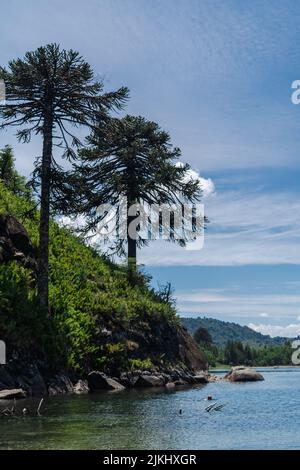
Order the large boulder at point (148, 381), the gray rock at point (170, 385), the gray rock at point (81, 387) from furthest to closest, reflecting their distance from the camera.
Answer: the gray rock at point (170, 385)
the large boulder at point (148, 381)
the gray rock at point (81, 387)

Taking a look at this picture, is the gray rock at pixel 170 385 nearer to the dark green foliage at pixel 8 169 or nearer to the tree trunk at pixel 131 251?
the tree trunk at pixel 131 251

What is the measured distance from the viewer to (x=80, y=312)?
27453 millimetres

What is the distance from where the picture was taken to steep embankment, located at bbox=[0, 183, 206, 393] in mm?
22172

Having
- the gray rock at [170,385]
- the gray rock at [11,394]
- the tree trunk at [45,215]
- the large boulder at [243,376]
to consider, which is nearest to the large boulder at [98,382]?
the tree trunk at [45,215]

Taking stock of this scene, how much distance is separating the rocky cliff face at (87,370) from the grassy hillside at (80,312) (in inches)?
4.0

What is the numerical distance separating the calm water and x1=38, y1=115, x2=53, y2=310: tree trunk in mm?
5759

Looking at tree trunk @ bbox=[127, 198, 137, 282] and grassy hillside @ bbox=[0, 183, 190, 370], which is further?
tree trunk @ bbox=[127, 198, 137, 282]

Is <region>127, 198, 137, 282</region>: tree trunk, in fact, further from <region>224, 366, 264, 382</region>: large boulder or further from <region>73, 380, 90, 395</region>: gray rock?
Result: <region>73, 380, 90, 395</region>: gray rock

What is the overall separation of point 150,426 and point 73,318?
12785 millimetres

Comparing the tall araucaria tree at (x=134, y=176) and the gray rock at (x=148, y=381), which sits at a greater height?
the tall araucaria tree at (x=134, y=176)

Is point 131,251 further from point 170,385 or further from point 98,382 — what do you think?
point 98,382

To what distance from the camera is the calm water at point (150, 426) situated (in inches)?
453

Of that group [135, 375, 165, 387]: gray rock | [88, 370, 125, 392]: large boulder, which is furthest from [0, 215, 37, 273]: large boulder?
[135, 375, 165, 387]: gray rock

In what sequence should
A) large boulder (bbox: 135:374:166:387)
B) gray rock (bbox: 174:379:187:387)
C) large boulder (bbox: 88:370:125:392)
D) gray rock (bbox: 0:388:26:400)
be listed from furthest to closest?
1. gray rock (bbox: 174:379:187:387)
2. large boulder (bbox: 135:374:166:387)
3. large boulder (bbox: 88:370:125:392)
4. gray rock (bbox: 0:388:26:400)
